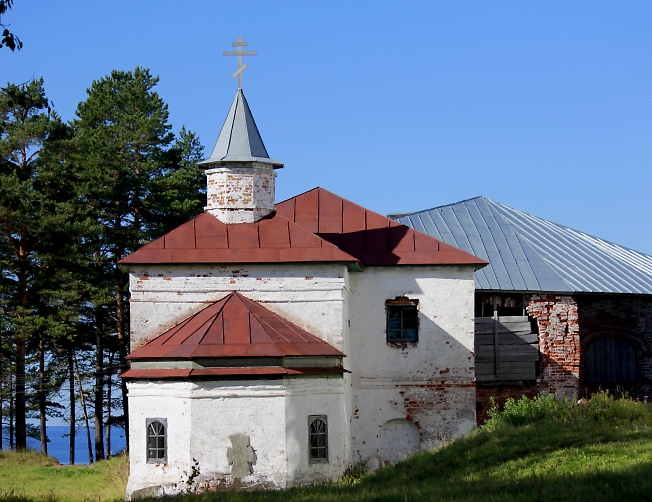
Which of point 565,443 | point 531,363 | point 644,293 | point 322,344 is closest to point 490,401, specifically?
point 531,363

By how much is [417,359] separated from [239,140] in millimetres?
5985

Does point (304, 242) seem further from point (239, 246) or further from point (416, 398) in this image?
point (416, 398)

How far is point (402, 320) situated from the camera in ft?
67.3

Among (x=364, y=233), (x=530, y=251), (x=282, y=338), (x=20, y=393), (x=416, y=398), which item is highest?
(x=364, y=233)

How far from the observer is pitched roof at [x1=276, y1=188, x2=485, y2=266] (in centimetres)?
2045

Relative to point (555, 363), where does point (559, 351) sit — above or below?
above

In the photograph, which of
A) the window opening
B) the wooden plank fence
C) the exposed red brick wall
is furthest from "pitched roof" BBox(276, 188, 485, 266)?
the exposed red brick wall

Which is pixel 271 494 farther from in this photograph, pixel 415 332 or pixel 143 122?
pixel 143 122

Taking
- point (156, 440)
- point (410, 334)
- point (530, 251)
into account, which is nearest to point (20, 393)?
point (156, 440)

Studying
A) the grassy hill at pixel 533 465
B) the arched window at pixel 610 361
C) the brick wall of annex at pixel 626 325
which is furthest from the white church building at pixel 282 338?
the arched window at pixel 610 361

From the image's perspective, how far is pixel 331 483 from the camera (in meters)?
16.4

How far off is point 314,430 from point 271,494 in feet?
11.3

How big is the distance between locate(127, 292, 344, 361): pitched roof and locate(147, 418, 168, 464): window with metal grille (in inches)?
44.4

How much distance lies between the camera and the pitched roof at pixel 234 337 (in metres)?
16.4
